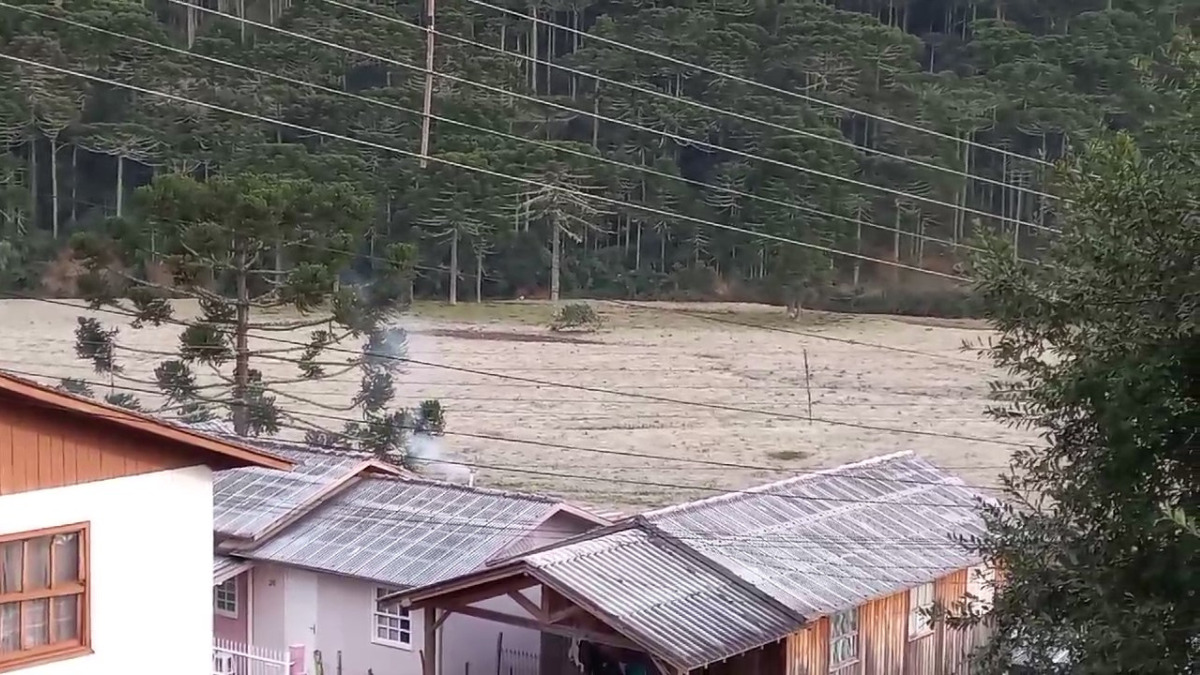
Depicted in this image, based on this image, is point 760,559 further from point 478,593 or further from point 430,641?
point 430,641

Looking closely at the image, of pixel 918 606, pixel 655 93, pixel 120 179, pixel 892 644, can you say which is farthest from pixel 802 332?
pixel 892 644

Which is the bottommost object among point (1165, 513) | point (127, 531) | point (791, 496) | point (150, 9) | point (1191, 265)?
point (791, 496)

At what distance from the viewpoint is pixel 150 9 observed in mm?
41000

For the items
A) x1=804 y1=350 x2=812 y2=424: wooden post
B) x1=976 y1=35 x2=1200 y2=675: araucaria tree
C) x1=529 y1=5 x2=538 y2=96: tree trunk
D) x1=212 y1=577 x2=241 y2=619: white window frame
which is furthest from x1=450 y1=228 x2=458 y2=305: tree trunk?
x1=976 y1=35 x2=1200 y2=675: araucaria tree

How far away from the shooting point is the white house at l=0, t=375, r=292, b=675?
6.05 metres

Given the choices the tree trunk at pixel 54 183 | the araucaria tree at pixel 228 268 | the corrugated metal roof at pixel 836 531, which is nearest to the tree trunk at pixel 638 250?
the tree trunk at pixel 54 183

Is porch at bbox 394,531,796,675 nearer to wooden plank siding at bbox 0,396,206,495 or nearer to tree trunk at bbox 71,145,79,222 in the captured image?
wooden plank siding at bbox 0,396,206,495

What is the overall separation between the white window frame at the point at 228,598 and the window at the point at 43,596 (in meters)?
5.47

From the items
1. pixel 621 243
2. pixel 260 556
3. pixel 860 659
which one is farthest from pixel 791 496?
pixel 621 243

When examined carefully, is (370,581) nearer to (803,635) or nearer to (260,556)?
(260,556)

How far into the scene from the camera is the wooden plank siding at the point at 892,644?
978 cm

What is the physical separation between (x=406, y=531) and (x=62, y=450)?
5320 mm

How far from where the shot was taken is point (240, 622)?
11.8m

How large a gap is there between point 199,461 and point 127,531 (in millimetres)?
480
